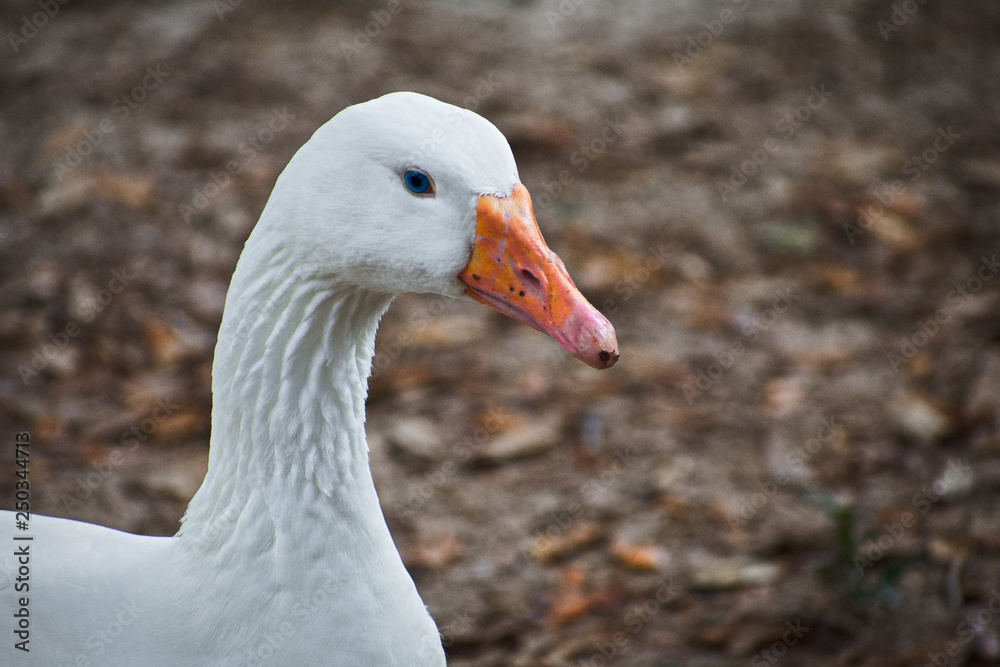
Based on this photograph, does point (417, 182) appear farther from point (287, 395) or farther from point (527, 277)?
point (287, 395)

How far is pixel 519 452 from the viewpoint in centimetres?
385

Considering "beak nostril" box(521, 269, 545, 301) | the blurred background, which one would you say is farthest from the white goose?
the blurred background

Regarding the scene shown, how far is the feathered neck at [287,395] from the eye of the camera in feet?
5.91

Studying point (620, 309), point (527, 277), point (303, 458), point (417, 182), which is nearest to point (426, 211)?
point (417, 182)

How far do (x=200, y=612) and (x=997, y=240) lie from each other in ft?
14.2

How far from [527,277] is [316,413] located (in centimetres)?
54

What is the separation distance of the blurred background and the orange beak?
183 centimetres

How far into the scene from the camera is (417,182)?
169cm

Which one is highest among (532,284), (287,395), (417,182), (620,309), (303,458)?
(417,182)

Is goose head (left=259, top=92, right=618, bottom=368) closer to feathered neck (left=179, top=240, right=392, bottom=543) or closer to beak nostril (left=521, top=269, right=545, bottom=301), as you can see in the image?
beak nostril (left=521, top=269, right=545, bottom=301)

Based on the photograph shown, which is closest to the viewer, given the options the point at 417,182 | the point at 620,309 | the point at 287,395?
the point at 417,182

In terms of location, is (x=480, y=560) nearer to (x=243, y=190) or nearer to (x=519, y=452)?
(x=519, y=452)

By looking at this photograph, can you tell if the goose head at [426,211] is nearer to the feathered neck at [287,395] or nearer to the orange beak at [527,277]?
the orange beak at [527,277]

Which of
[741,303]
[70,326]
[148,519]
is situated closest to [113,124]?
[70,326]
